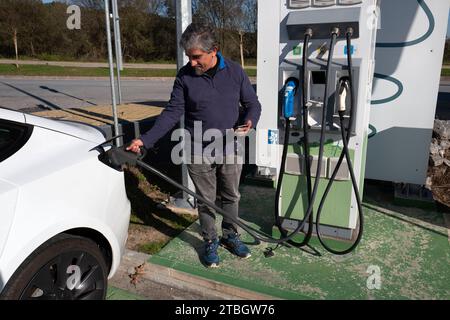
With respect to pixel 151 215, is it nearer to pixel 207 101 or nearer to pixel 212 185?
pixel 212 185

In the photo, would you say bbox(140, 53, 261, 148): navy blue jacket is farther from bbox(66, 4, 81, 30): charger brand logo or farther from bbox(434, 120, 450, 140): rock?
bbox(434, 120, 450, 140): rock

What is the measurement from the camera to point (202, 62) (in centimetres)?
269

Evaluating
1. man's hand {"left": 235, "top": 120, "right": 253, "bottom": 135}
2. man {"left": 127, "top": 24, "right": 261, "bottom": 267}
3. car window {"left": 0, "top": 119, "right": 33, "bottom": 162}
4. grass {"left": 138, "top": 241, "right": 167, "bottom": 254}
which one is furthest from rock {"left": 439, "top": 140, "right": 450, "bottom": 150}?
car window {"left": 0, "top": 119, "right": 33, "bottom": 162}

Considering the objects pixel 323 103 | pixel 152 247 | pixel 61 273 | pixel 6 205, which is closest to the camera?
pixel 6 205

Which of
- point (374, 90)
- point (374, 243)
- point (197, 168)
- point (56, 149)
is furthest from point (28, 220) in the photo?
point (374, 90)

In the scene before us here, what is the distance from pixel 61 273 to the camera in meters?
2.21

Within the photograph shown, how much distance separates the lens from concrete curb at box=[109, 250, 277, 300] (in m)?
2.91

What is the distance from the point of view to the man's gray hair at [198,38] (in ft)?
8.58

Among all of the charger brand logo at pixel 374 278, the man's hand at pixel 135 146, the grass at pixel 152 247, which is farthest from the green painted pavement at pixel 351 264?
the man's hand at pixel 135 146

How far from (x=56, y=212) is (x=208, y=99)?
48.7 inches

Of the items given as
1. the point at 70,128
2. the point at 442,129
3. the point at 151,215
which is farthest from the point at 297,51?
the point at 442,129

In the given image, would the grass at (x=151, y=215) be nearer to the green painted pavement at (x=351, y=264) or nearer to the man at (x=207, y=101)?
the green painted pavement at (x=351, y=264)

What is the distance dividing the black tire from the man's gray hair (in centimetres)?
137
